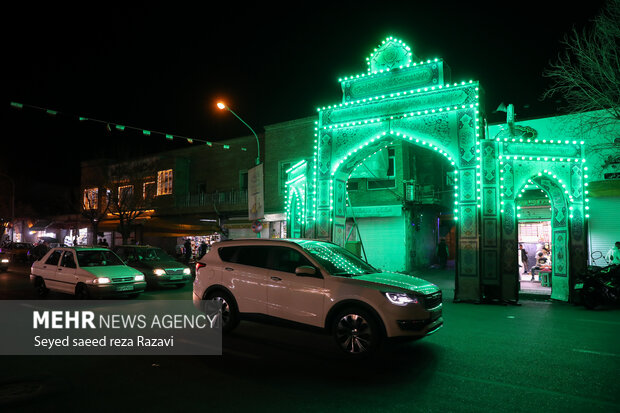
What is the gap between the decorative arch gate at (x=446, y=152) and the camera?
13156 mm

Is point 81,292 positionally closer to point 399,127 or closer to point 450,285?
point 399,127

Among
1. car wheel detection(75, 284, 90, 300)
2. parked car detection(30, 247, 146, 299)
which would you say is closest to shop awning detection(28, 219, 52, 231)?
parked car detection(30, 247, 146, 299)

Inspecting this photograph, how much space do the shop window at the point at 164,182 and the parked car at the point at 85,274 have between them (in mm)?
18427

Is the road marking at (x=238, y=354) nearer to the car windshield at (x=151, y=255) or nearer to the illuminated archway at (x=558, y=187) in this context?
the illuminated archway at (x=558, y=187)

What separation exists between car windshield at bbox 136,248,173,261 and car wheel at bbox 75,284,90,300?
403 centimetres

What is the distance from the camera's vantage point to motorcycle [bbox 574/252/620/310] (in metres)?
11.8

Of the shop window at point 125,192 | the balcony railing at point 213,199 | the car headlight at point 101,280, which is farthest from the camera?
the shop window at point 125,192

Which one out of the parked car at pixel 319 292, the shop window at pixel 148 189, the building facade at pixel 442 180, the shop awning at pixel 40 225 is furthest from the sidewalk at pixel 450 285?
the shop awning at pixel 40 225

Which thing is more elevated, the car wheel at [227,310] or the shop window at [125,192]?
the shop window at [125,192]

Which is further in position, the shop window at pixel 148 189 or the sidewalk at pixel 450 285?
the shop window at pixel 148 189

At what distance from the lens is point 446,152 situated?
1397 cm

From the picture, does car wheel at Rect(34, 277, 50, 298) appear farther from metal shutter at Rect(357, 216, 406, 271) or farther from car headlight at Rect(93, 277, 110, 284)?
metal shutter at Rect(357, 216, 406, 271)

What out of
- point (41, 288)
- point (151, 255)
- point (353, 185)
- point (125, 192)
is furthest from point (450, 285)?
point (125, 192)

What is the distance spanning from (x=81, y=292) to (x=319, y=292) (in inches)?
329
